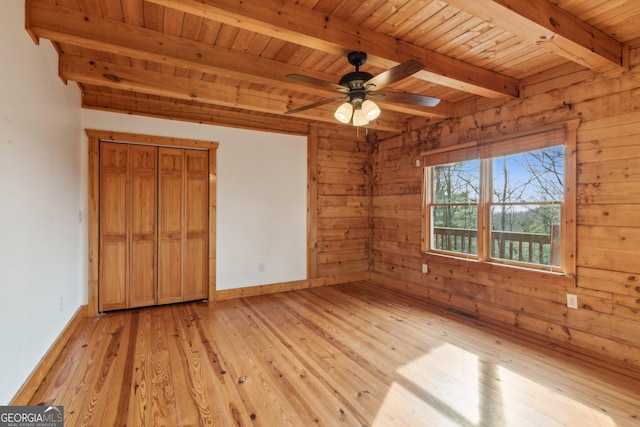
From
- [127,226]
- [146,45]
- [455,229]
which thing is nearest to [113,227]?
[127,226]

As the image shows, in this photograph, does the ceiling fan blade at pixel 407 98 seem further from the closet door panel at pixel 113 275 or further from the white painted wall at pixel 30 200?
the closet door panel at pixel 113 275

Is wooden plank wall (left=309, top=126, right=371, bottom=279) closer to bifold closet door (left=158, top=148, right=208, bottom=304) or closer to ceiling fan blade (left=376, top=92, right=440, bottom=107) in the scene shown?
bifold closet door (left=158, top=148, right=208, bottom=304)

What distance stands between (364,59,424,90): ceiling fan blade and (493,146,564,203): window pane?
84.1 inches

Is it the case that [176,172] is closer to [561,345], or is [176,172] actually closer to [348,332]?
[348,332]

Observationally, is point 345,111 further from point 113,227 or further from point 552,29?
point 113,227

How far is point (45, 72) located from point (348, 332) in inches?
142

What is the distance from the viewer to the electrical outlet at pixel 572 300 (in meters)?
2.95

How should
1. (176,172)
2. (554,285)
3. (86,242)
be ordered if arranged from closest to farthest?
(554,285) < (86,242) < (176,172)

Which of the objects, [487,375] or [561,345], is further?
[561,345]

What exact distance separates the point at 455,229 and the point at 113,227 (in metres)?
4.52

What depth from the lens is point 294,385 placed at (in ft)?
7.57

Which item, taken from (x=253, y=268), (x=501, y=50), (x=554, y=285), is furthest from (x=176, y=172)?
(x=554, y=285)

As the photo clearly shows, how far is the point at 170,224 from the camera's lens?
4176 millimetres

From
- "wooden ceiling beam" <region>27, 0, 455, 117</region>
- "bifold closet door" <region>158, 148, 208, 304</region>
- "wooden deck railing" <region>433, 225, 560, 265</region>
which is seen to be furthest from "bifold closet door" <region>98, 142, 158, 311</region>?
"wooden deck railing" <region>433, 225, 560, 265</region>
